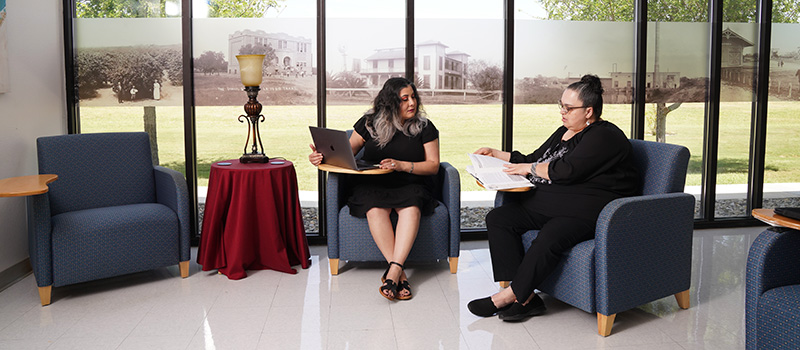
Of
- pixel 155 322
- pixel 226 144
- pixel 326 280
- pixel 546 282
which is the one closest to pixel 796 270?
pixel 546 282

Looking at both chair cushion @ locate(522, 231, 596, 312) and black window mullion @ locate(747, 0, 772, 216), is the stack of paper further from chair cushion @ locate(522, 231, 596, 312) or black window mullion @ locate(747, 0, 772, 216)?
black window mullion @ locate(747, 0, 772, 216)

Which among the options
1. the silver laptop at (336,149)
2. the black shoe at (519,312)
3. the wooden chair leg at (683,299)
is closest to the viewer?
the black shoe at (519,312)

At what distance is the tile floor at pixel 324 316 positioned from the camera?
2877 millimetres

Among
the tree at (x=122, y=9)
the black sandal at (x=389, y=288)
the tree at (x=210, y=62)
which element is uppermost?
the tree at (x=122, y=9)

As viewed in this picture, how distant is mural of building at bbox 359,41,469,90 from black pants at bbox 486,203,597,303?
155 cm

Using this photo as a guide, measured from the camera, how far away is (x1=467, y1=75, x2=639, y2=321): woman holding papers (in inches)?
119

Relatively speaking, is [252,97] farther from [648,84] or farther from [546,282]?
[648,84]

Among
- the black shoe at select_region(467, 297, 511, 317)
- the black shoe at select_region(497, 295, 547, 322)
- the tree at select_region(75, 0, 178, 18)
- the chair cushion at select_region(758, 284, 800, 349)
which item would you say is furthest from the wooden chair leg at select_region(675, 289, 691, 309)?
the tree at select_region(75, 0, 178, 18)

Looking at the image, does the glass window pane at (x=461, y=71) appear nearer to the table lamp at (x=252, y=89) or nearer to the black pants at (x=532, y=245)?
the table lamp at (x=252, y=89)

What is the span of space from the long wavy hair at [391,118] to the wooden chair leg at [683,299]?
5.45ft

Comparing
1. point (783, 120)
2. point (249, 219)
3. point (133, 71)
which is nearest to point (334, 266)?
point (249, 219)

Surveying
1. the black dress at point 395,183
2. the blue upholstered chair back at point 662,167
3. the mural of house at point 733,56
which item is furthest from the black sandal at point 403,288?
the mural of house at point 733,56

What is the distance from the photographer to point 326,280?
12.5 feet

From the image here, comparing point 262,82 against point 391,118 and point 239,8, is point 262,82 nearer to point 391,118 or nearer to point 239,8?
point 239,8
